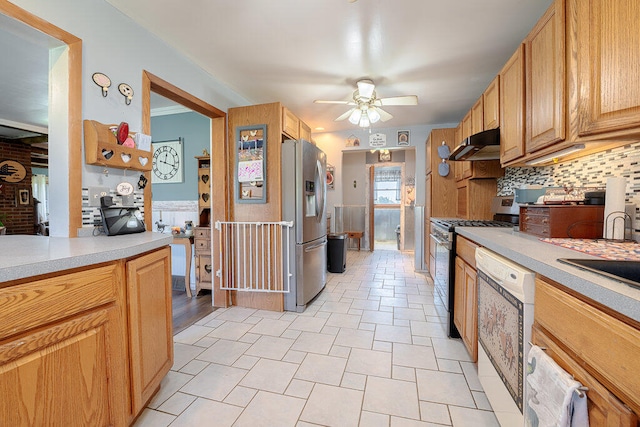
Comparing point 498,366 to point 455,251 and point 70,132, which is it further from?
point 70,132

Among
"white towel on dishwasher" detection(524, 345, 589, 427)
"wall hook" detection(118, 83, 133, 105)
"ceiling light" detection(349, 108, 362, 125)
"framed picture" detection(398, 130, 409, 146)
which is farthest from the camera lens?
"framed picture" detection(398, 130, 409, 146)

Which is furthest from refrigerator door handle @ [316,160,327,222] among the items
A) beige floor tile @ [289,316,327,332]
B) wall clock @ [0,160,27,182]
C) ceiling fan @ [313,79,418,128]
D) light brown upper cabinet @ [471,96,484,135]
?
wall clock @ [0,160,27,182]

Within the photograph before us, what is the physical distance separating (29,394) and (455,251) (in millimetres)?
2384

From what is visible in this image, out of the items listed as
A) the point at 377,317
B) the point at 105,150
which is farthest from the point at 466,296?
the point at 105,150

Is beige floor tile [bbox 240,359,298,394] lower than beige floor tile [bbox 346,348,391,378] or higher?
higher

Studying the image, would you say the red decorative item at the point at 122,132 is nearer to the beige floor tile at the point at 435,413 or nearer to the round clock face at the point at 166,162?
the round clock face at the point at 166,162

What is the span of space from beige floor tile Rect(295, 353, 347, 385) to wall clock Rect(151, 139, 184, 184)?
294cm

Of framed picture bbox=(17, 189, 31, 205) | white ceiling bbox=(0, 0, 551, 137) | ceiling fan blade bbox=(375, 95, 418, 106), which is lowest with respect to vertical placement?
framed picture bbox=(17, 189, 31, 205)

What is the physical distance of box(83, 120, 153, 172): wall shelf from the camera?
1.57 m

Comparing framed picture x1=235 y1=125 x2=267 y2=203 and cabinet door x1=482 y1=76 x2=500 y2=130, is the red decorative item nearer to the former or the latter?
framed picture x1=235 y1=125 x2=267 y2=203

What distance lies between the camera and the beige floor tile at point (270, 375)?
157 cm

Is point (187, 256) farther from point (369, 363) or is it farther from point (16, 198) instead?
point (16, 198)

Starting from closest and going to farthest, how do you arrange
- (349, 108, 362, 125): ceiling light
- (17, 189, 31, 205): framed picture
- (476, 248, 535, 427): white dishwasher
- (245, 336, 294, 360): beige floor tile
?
(476, 248, 535, 427): white dishwasher < (245, 336, 294, 360): beige floor tile < (349, 108, 362, 125): ceiling light < (17, 189, 31, 205): framed picture

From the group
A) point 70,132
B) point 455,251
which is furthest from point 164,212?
point 455,251
